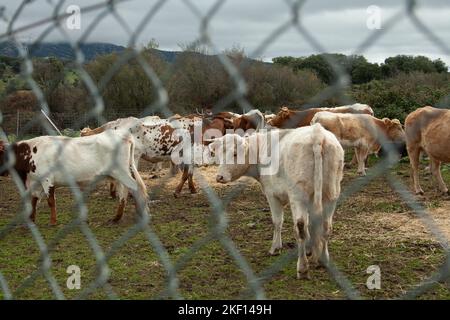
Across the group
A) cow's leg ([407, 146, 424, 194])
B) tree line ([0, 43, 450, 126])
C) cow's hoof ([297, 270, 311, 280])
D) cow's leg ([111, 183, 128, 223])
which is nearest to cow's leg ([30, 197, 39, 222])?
cow's leg ([111, 183, 128, 223])

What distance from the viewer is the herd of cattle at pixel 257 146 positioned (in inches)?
145

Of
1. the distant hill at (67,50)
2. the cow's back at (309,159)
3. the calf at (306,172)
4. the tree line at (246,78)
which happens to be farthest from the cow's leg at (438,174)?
the distant hill at (67,50)

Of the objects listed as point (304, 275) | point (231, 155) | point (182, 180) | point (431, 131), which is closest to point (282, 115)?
point (231, 155)

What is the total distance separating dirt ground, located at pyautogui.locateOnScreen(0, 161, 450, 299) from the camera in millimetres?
4129

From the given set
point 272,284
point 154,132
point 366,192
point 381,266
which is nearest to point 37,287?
point 272,284

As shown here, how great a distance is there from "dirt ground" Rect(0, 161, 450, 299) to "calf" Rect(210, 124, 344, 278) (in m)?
0.26

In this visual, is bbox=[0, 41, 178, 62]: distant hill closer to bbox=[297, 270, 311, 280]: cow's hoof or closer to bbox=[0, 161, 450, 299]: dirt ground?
bbox=[0, 161, 450, 299]: dirt ground

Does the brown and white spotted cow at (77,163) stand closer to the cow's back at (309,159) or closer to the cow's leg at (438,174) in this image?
the cow's back at (309,159)

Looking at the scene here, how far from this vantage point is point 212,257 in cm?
509

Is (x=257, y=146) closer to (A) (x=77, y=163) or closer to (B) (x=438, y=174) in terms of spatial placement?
(A) (x=77, y=163)

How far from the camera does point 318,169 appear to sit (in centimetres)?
379
